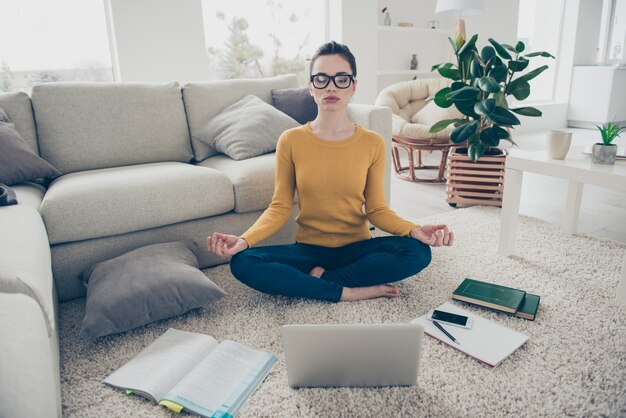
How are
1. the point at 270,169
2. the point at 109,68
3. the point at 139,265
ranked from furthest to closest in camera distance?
the point at 109,68
the point at 270,169
the point at 139,265

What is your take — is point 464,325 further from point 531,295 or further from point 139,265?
point 139,265

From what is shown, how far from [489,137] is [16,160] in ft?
7.61

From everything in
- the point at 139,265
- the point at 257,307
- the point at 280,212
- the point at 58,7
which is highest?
the point at 58,7

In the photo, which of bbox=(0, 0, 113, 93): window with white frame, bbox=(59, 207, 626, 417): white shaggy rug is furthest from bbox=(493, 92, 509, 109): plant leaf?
bbox=(0, 0, 113, 93): window with white frame

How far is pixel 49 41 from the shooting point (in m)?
3.23

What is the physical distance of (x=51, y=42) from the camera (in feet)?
10.6

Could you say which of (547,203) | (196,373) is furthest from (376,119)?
(196,373)

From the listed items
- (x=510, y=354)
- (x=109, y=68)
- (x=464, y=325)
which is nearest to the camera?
(x=510, y=354)

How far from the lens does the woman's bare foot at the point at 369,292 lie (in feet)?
5.31

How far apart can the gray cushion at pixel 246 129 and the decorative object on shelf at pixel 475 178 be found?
3.44 ft

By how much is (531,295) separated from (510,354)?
377 mm

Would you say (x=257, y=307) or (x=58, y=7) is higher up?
(x=58, y=7)

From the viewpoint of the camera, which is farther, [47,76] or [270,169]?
[47,76]

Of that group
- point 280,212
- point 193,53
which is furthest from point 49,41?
point 280,212
